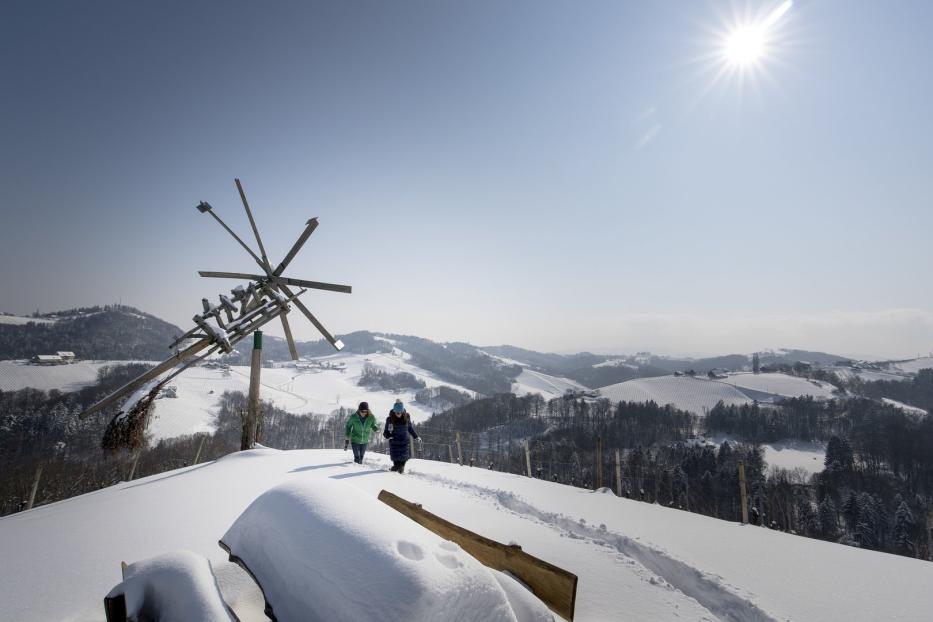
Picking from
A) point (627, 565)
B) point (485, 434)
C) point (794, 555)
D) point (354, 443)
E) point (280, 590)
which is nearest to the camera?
point (280, 590)

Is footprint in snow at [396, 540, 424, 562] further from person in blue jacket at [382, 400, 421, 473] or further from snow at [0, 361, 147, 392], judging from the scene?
snow at [0, 361, 147, 392]

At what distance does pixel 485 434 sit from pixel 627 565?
173m

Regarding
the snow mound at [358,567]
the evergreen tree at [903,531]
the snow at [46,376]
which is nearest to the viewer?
the snow mound at [358,567]

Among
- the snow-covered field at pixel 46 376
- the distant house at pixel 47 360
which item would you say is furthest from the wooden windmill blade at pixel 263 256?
the distant house at pixel 47 360

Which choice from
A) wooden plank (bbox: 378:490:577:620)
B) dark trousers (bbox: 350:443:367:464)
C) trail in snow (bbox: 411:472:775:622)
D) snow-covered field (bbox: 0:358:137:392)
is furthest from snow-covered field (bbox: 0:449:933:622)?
snow-covered field (bbox: 0:358:137:392)

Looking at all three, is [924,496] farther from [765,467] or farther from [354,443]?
[354,443]

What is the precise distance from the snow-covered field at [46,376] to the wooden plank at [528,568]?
225142 millimetres

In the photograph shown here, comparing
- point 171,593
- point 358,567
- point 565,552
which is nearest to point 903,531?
point 565,552

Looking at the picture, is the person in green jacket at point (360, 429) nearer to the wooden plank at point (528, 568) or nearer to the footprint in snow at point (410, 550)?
the wooden plank at point (528, 568)

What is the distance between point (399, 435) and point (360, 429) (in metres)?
1.66

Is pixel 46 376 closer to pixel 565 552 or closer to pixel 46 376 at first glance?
pixel 46 376

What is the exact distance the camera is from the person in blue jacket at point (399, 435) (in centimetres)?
1098

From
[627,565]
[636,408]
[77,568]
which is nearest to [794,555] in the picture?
[627,565]

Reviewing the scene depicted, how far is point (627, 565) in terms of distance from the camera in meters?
5.55
